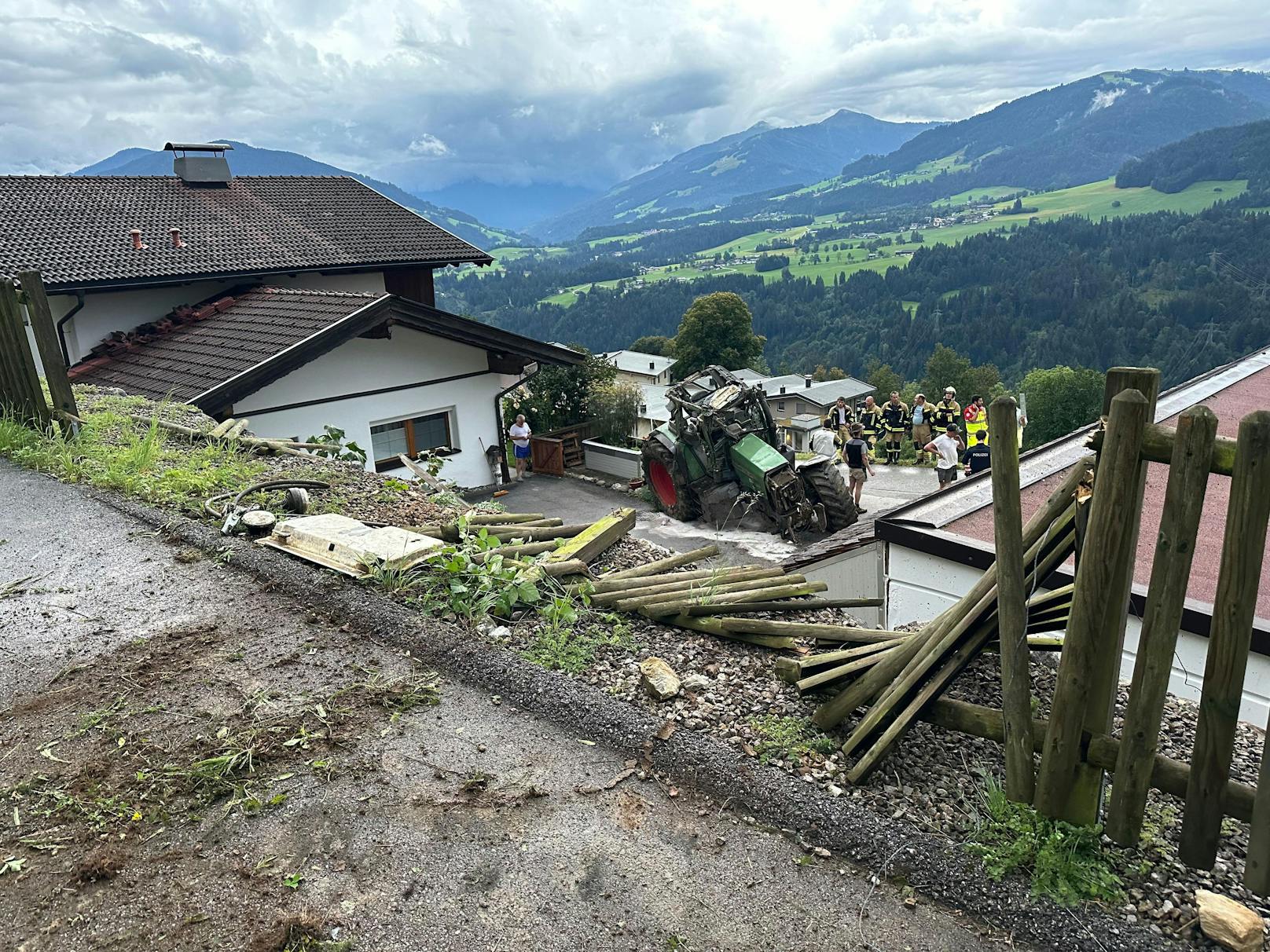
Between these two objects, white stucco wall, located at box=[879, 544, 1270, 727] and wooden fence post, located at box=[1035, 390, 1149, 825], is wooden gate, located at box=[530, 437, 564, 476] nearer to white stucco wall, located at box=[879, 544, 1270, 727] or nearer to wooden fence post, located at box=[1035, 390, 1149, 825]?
white stucco wall, located at box=[879, 544, 1270, 727]

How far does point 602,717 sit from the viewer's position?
13.5 ft

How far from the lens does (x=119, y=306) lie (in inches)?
669

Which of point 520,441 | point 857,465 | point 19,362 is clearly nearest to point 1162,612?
point 19,362

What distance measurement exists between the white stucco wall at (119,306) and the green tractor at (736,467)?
Result: 9.55m

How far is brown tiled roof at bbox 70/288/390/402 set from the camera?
13.1m

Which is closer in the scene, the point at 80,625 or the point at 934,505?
the point at 80,625

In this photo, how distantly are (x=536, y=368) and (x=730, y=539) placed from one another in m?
4.83

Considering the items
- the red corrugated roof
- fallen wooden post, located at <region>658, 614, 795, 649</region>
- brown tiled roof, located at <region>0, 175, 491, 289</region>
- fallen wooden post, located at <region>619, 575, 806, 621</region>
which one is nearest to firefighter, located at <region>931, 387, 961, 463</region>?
the red corrugated roof

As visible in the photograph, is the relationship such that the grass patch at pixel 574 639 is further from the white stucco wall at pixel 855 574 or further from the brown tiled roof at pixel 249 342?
the brown tiled roof at pixel 249 342

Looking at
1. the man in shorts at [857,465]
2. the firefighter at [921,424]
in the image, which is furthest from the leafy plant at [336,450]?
the firefighter at [921,424]

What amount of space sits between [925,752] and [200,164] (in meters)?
24.5

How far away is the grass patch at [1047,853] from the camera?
302cm

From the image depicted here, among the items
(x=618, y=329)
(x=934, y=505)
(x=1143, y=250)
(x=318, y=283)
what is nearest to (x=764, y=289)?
(x=618, y=329)

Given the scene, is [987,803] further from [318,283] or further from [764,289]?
[764,289]
